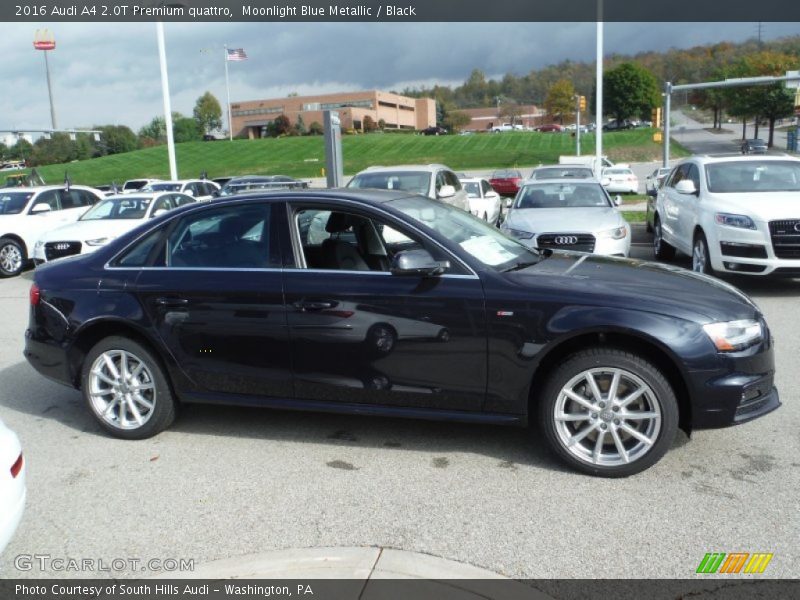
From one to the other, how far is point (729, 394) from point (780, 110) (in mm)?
74273

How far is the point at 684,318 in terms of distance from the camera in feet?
13.1

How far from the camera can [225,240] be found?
16.0 feet

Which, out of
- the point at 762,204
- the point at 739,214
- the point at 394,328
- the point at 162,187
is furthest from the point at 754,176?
the point at 162,187

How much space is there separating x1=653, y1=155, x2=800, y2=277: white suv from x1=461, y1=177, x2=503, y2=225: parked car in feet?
21.8

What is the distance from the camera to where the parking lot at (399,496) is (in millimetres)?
3438

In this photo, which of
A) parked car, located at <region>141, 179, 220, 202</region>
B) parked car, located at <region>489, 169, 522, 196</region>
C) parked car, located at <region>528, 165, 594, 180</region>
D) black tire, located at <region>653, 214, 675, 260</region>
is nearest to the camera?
black tire, located at <region>653, 214, 675, 260</region>

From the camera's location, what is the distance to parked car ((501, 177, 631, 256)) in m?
9.84

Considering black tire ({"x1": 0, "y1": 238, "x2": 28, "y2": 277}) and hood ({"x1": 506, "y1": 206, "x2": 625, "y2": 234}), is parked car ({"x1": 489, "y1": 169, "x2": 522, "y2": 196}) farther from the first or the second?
black tire ({"x1": 0, "y1": 238, "x2": 28, "y2": 277})

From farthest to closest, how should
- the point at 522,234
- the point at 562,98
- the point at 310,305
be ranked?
the point at 562,98, the point at 522,234, the point at 310,305

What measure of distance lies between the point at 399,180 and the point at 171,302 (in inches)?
343

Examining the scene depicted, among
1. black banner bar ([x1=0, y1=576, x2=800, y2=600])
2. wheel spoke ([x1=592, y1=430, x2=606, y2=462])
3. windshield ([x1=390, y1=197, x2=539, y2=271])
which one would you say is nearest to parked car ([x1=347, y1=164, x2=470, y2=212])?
windshield ([x1=390, y1=197, x2=539, y2=271])

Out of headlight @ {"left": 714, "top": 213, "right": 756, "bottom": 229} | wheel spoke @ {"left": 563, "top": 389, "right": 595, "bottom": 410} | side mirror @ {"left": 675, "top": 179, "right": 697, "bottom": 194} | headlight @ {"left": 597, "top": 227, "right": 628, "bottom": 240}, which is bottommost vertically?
wheel spoke @ {"left": 563, "top": 389, "right": 595, "bottom": 410}

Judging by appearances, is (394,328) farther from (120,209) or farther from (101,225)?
(120,209)

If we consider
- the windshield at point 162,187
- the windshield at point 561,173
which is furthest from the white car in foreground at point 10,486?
the windshield at point 162,187
